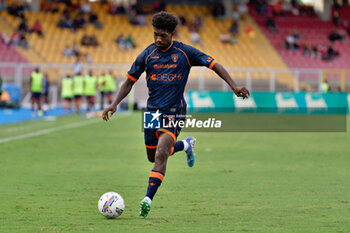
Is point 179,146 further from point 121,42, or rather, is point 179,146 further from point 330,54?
point 330,54

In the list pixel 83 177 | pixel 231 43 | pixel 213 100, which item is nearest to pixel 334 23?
pixel 231 43

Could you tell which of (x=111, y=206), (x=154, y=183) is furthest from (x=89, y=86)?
(x=111, y=206)

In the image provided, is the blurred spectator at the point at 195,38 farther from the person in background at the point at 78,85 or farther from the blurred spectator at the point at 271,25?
the person in background at the point at 78,85

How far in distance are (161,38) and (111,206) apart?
1.89 m

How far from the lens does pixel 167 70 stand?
729 centimetres

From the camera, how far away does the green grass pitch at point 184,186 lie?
21.0 feet

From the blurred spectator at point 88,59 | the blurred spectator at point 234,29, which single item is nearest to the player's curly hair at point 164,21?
the blurred spectator at point 88,59

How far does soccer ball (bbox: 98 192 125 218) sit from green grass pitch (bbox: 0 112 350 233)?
3.6 inches

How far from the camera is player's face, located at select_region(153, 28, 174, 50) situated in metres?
7.06

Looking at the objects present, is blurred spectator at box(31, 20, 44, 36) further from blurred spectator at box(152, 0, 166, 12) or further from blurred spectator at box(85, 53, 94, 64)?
blurred spectator at box(152, 0, 166, 12)

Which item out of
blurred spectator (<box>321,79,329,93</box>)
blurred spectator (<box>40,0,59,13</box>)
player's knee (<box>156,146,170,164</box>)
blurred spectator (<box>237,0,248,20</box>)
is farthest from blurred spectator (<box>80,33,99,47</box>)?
player's knee (<box>156,146,170,164</box>)

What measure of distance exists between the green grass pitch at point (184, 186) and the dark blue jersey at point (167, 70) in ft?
3.95

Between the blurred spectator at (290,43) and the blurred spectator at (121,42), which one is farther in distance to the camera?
the blurred spectator at (290,43)

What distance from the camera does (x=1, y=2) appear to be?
4766 cm
